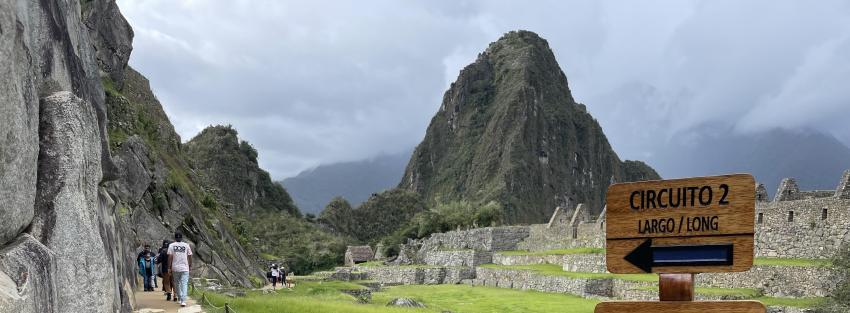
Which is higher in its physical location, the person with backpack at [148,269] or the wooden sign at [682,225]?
the wooden sign at [682,225]

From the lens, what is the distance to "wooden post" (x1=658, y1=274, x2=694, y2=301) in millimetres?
4328

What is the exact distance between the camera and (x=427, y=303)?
89.1 ft

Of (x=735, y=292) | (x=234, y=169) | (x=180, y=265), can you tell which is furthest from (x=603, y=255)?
(x=234, y=169)

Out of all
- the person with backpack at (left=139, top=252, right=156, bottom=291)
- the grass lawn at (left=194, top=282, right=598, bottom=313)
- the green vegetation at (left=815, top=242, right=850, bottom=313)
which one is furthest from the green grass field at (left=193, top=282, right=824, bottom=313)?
the person with backpack at (left=139, top=252, right=156, bottom=291)

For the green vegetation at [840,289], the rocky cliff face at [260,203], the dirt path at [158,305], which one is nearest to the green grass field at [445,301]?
the green vegetation at [840,289]

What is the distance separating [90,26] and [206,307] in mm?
12670

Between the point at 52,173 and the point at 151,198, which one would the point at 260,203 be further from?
the point at 52,173

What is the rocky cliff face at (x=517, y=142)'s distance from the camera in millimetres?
137875

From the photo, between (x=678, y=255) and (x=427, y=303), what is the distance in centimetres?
2344

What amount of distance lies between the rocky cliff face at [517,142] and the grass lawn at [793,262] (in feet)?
337

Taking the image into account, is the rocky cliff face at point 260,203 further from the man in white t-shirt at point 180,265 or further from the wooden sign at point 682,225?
the wooden sign at point 682,225

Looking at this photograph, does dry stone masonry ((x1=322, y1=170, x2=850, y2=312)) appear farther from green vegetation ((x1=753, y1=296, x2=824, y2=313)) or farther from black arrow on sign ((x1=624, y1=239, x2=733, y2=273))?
black arrow on sign ((x1=624, y1=239, x2=733, y2=273))

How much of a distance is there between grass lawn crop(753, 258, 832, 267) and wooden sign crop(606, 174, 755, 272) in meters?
17.7

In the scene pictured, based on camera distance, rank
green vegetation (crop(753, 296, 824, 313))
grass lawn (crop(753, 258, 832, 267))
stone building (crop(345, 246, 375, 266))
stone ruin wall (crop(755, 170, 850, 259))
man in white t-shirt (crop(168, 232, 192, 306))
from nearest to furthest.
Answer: man in white t-shirt (crop(168, 232, 192, 306)) < green vegetation (crop(753, 296, 824, 313)) < grass lawn (crop(753, 258, 832, 267)) < stone ruin wall (crop(755, 170, 850, 259)) < stone building (crop(345, 246, 375, 266))
